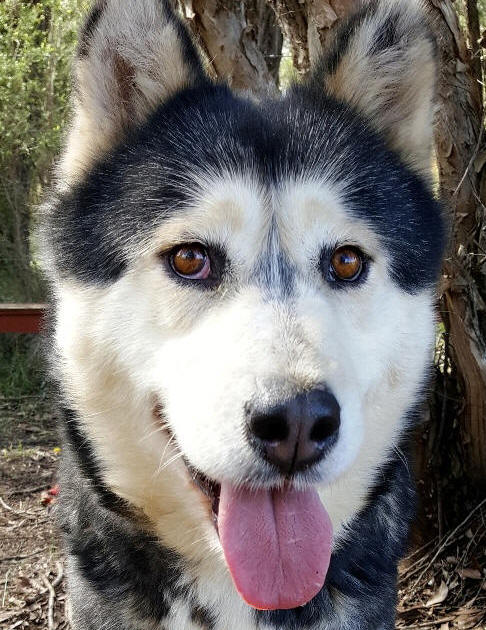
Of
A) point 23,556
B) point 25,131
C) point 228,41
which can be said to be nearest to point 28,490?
point 23,556

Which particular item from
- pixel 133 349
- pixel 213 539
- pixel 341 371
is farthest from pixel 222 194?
pixel 213 539

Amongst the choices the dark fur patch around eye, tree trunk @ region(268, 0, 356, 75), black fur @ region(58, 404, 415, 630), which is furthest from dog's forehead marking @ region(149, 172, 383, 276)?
tree trunk @ region(268, 0, 356, 75)

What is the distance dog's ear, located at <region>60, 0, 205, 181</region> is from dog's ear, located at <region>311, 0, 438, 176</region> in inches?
19.4

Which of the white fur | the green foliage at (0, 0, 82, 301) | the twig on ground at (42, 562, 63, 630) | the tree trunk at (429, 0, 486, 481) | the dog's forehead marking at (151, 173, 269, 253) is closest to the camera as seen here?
the white fur

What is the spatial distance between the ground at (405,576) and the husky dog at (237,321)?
105cm

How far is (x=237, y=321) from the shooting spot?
1.86 metres

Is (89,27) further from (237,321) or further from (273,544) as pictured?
(273,544)

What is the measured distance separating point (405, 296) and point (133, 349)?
885mm

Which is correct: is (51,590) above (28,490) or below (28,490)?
Result: above

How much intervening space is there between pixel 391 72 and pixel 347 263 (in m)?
0.77

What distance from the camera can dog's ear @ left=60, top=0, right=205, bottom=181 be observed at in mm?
2191

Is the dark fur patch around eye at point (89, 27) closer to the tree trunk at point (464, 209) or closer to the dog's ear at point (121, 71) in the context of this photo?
the dog's ear at point (121, 71)

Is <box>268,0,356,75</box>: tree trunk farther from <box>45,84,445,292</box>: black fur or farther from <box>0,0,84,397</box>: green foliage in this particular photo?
<box>0,0,84,397</box>: green foliage

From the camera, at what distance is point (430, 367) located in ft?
8.44
